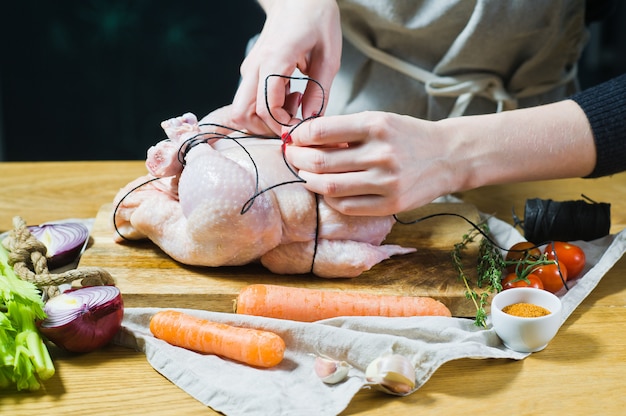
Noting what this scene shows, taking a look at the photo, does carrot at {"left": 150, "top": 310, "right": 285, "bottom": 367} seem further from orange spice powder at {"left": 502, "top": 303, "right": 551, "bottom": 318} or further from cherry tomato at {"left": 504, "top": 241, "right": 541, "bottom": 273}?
cherry tomato at {"left": 504, "top": 241, "right": 541, "bottom": 273}

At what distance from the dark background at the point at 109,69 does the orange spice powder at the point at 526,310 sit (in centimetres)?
217

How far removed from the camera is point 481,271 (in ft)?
5.35

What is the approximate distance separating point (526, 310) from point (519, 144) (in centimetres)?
38

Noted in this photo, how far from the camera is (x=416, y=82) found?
7.01ft

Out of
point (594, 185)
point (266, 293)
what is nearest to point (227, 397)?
point (266, 293)

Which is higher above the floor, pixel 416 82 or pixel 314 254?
pixel 416 82

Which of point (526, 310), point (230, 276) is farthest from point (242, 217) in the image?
point (526, 310)

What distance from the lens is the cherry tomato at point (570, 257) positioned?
1667 mm

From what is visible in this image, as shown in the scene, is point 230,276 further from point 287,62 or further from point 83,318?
point 287,62

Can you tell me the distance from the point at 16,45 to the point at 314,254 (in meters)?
2.25

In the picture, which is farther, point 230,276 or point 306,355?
point 230,276

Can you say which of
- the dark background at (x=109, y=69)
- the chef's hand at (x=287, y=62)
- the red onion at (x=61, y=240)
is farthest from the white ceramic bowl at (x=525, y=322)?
the dark background at (x=109, y=69)

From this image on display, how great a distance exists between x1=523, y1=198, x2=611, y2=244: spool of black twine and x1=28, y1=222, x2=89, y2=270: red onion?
3.54ft

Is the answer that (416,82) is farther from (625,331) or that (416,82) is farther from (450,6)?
(625,331)
